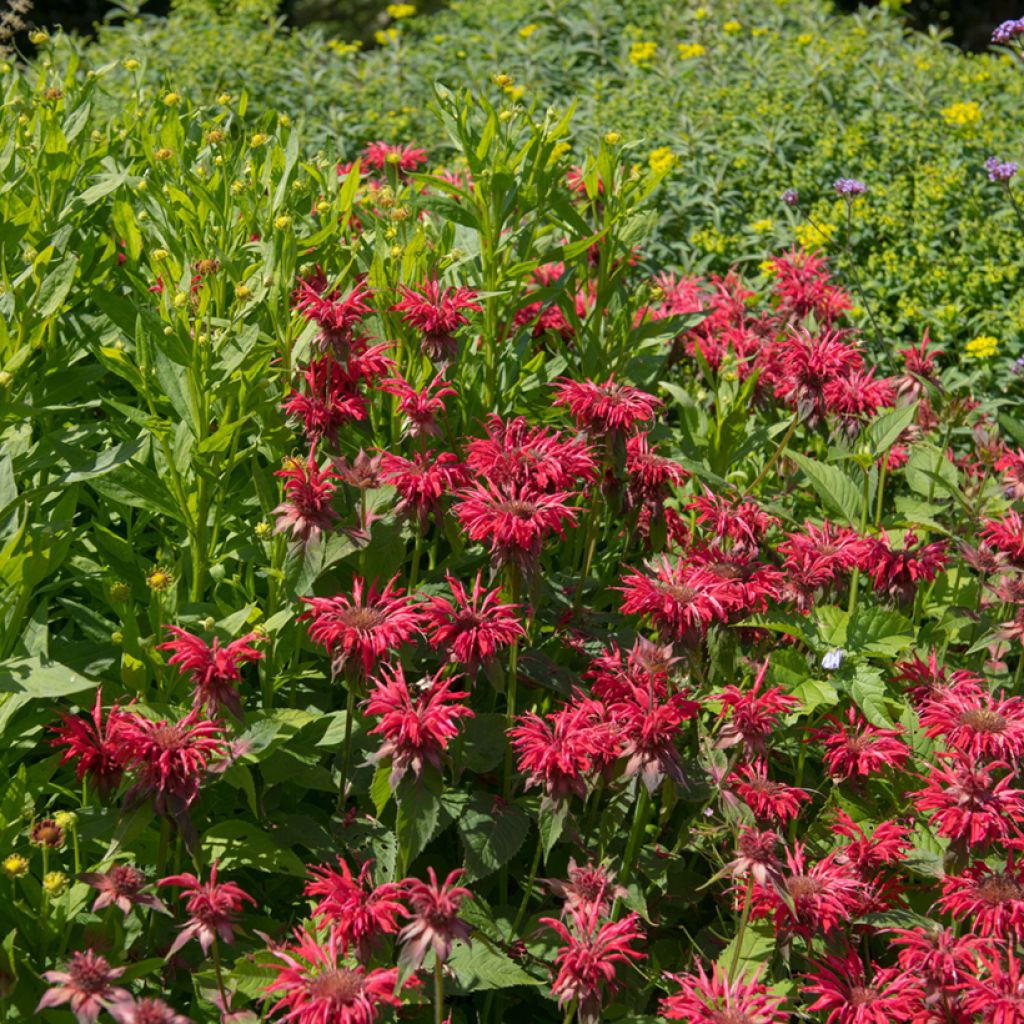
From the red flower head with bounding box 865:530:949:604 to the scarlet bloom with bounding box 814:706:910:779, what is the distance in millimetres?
260

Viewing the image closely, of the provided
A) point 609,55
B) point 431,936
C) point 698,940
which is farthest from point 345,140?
point 431,936

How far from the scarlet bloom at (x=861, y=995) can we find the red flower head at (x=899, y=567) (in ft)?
2.57

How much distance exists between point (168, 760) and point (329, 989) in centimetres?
38

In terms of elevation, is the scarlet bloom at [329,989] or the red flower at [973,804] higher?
the scarlet bloom at [329,989]

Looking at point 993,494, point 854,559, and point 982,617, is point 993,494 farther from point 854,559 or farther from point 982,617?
point 854,559

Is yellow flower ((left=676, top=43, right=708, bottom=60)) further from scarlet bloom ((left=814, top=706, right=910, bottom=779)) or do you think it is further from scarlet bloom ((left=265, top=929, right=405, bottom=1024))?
scarlet bloom ((left=265, top=929, right=405, bottom=1024))

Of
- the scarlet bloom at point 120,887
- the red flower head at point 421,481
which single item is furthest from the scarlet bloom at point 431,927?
the red flower head at point 421,481

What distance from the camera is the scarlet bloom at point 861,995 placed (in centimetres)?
193

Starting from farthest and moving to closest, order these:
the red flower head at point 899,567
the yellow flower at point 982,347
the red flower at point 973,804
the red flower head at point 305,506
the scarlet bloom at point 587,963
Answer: the yellow flower at point 982,347 → the red flower head at point 899,567 → the red flower head at point 305,506 → the red flower at point 973,804 → the scarlet bloom at point 587,963

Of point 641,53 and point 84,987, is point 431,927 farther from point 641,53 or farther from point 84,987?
point 641,53

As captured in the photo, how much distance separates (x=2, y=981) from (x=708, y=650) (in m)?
1.29

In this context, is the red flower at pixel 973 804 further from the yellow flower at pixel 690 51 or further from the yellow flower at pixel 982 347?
the yellow flower at pixel 690 51

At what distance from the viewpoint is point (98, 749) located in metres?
1.88

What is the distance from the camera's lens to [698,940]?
92.7 inches
